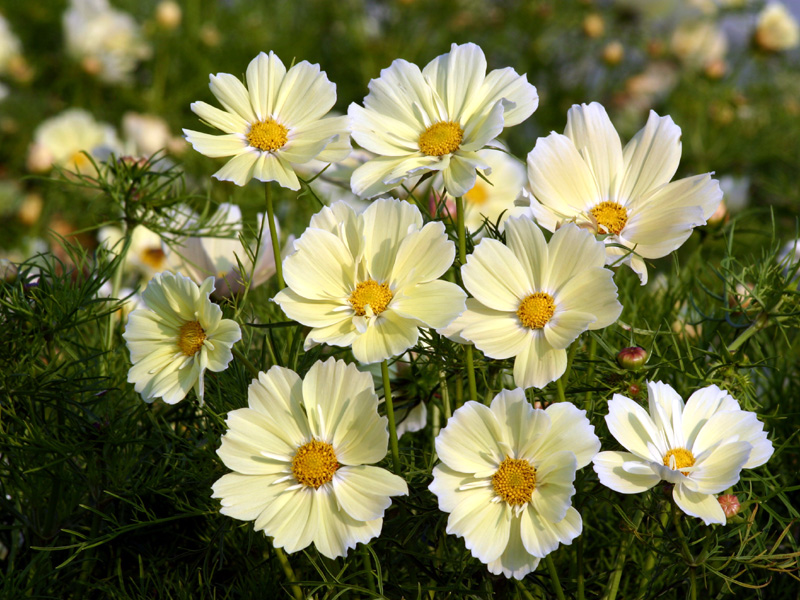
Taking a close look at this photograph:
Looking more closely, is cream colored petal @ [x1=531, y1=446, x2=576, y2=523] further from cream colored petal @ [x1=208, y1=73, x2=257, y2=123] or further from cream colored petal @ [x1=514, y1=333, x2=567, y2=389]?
cream colored petal @ [x1=208, y1=73, x2=257, y2=123]

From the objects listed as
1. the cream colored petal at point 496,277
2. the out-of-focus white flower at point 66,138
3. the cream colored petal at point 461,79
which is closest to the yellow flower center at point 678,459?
the cream colored petal at point 496,277

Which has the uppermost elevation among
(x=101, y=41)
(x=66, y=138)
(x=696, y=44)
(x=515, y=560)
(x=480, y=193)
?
(x=696, y=44)

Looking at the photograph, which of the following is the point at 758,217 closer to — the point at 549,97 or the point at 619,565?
the point at 549,97

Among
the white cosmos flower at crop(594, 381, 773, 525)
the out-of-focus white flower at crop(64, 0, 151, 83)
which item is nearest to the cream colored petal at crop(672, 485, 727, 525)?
the white cosmos flower at crop(594, 381, 773, 525)

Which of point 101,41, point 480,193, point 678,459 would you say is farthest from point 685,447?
point 101,41

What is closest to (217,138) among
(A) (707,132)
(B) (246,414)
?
(B) (246,414)

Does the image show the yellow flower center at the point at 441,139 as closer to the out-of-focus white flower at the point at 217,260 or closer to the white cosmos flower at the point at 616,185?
the white cosmos flower at the point at 616,185

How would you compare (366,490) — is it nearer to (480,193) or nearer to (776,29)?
(480,193)
